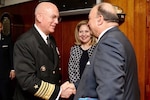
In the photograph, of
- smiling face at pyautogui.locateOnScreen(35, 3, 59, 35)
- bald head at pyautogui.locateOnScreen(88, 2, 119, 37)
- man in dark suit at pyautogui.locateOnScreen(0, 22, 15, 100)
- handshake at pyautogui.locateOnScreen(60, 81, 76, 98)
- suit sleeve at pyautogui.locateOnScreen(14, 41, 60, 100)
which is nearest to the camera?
bald head at pyautogui.locateOnScreen(88, 2, 119, 37)

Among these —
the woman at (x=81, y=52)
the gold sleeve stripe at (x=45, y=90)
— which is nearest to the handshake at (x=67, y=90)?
the gold sleeve stripe at (x=45, y=90)

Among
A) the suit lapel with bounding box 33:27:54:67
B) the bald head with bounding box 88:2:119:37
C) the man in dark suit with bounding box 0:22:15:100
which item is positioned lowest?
the man in dark suit with bounding box 0:22:15:100

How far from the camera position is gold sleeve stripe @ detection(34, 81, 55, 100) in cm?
188

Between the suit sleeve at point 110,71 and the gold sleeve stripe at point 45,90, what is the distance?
577 mm

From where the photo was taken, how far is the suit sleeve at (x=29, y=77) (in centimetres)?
185

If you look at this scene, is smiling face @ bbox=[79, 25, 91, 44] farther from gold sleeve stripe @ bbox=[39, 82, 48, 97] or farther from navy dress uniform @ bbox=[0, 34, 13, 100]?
navy dress uniform @ bbox=[0, 34, 13, 100]

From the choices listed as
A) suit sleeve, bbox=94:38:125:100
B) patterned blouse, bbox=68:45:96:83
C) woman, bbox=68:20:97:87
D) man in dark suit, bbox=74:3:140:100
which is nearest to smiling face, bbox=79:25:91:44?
woman, bbox=68:20:97:87

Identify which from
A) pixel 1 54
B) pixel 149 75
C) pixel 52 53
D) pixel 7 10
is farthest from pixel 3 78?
pixel 149 75

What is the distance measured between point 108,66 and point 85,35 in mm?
1605

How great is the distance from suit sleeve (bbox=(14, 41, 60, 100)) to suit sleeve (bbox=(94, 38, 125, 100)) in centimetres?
58

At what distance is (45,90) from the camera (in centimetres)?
190

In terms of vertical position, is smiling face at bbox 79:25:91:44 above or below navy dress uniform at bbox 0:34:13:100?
above

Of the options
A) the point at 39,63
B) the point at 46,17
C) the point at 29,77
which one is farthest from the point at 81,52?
the point at 29,77

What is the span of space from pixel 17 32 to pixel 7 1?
902mm
